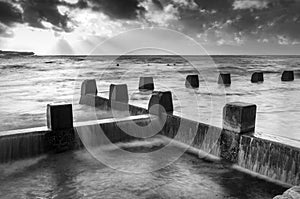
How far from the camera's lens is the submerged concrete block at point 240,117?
537 centimetres

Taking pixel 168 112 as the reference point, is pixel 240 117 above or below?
above

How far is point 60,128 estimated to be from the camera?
19.8 feet

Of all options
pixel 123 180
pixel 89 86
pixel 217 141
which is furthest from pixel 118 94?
pixel 123 180

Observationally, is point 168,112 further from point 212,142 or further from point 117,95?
point 117,95

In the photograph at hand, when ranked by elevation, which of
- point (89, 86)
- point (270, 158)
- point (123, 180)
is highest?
point (89, 86)

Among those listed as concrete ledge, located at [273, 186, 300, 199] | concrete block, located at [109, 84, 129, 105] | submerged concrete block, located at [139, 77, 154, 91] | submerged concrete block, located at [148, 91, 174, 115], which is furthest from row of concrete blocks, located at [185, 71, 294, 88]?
concrete ledge, located at [273, 186, 300, 199]

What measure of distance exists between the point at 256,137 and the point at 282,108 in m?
7.22

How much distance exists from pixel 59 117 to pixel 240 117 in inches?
154

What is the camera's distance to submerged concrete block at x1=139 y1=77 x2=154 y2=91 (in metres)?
15.7

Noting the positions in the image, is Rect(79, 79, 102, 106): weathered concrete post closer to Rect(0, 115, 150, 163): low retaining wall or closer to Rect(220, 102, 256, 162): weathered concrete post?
Rect(0, 115, 150, 163): low retaining wall

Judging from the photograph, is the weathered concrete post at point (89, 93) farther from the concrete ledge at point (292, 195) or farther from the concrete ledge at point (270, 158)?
the concrete ledge at point (292, 195)

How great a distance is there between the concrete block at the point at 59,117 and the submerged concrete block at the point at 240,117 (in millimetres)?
3509

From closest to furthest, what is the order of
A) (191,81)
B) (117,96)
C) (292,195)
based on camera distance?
(292,195), (117,96), (191,81)

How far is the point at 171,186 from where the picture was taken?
15.4 ft
